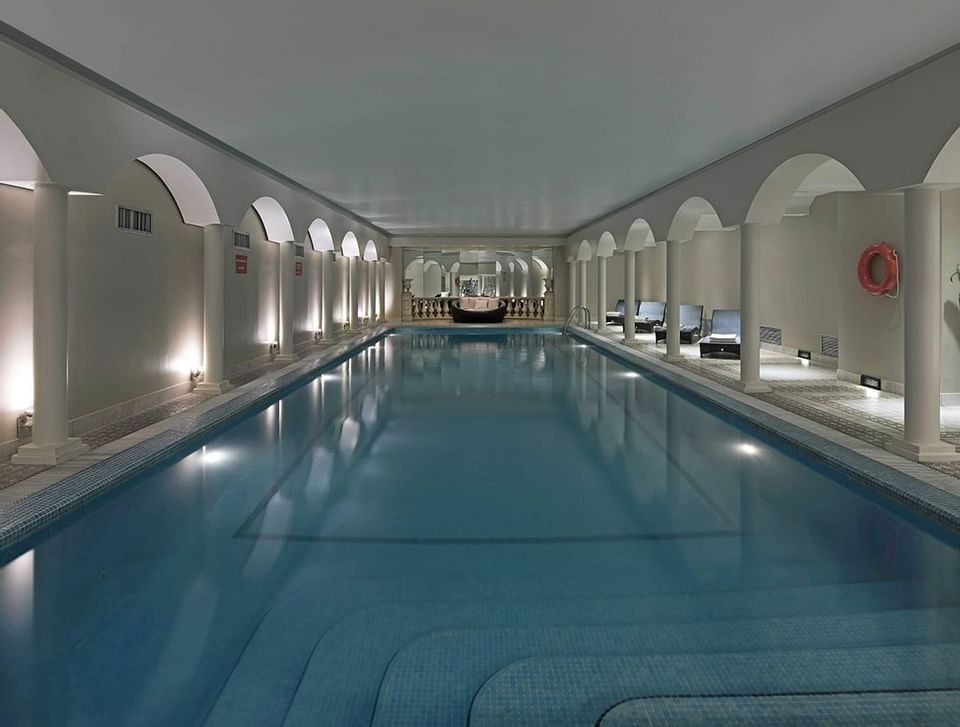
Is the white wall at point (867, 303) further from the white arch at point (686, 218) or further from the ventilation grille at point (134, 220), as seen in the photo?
the ventilation grille at point (134, 220)

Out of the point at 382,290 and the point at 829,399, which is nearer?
the point at 829,399

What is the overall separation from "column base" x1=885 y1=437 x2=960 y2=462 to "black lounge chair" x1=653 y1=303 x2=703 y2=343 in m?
9.78

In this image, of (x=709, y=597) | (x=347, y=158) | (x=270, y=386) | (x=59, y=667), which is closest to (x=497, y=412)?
(x=270, y=386)

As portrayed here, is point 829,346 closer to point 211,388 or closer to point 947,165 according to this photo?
point 947,165

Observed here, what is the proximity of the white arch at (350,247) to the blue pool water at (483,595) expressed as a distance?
10.8 m

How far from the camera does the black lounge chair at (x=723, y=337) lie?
1239 cm

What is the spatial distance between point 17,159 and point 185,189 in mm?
3053

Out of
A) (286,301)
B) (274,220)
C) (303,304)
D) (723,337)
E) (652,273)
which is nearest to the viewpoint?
(274,220)

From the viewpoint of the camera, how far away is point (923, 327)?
552cm

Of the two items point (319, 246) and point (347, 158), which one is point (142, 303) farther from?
point (319, 246)

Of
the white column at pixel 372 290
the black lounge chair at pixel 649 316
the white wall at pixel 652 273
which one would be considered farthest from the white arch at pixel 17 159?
the white wall at pixel 652 273

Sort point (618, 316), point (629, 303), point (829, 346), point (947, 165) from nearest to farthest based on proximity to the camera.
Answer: point (947, 165)
point (829, 346)
point (629, 303)
point (618, 316)

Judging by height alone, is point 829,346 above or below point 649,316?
below

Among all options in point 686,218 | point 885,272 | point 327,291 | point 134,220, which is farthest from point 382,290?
point 885,272
